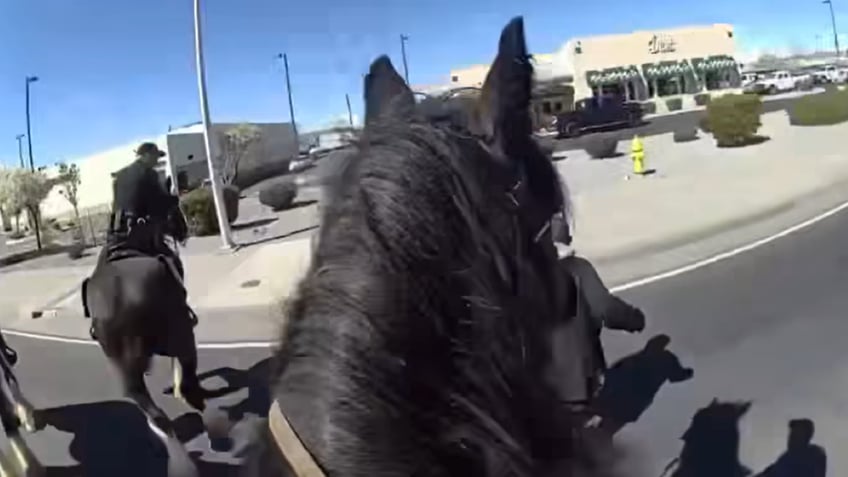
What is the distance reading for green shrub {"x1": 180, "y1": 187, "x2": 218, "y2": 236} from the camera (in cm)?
54

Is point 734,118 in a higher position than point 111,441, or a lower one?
higher

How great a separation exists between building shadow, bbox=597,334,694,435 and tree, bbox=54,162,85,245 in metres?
0.60

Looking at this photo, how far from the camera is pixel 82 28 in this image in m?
0.52

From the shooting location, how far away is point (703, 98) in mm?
681

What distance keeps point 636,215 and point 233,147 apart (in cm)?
45

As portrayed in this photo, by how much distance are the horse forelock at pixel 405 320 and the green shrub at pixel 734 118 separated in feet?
1.63

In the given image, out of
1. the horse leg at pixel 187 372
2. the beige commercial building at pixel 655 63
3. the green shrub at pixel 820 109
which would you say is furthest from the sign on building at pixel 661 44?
the horse leg at pixel 187 372

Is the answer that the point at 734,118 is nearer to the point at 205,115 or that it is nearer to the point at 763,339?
→ the point at 763,339

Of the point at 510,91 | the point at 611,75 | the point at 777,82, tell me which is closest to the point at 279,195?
the point at 510,91

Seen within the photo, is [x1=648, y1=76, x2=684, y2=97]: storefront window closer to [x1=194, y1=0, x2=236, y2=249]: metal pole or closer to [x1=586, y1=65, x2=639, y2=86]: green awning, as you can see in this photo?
[x1=586, y1=65, x2=639, y2=86]: green awning

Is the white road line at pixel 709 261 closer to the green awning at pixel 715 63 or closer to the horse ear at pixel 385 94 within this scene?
the green awning at pixel 715 63

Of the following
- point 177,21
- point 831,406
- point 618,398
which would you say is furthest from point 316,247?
point 831,406

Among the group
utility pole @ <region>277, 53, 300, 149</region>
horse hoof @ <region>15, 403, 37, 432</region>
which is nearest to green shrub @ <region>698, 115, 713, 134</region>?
utility pole @ <region>277, 53, 300, 149</region>

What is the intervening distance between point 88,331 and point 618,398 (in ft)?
1.89
